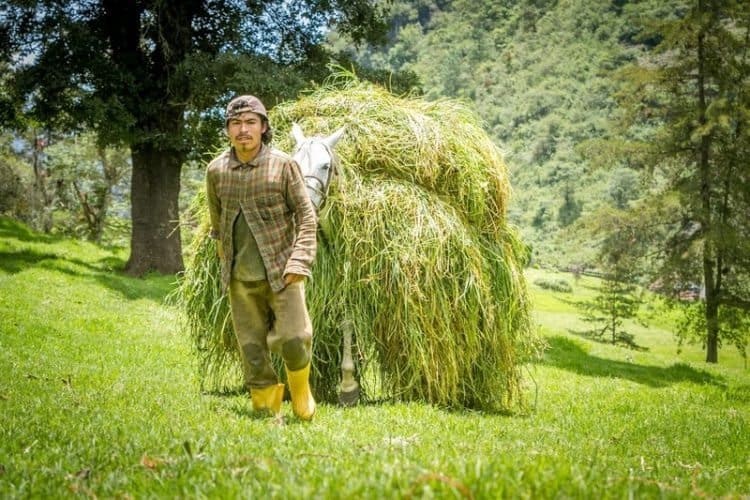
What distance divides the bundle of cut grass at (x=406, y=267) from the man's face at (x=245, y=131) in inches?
49.5

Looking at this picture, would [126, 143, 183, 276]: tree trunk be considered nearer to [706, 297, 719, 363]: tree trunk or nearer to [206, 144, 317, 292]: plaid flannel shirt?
[206, 144, 317, 292]: plaid flannel shirt

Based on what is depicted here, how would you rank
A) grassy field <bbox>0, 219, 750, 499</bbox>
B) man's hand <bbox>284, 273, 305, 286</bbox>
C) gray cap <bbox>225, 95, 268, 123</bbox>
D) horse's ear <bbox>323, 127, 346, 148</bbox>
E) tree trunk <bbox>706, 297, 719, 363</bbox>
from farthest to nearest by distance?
tree trunk <bbox>706, 297, 719, 363</bbox>
horse's ear <bbox>323, 127, 346, 148</bbox>
gray cap <bbox>225, 95, 268, 123</bbox>
man's hand <bbox>284, 273, 305, 286</bbox>
grassy field <bbox>0, 219, 750, 499</bbox>

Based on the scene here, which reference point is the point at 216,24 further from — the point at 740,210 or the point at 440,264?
the point at 740,210

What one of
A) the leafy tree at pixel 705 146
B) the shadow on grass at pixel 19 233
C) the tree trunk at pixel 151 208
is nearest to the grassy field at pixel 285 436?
the tree trunk at pixel 151 208

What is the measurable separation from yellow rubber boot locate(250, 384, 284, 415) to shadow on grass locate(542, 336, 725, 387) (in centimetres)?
1016

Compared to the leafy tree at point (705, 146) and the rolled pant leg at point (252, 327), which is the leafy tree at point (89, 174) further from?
the rolled pant leg at point (252, 327)

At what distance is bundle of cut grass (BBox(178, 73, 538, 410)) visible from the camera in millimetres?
6191

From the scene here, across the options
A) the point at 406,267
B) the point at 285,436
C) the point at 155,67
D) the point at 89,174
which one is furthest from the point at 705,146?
the point at 89,174

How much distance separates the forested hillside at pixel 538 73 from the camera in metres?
76.8

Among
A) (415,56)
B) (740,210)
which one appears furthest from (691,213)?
(415,56)

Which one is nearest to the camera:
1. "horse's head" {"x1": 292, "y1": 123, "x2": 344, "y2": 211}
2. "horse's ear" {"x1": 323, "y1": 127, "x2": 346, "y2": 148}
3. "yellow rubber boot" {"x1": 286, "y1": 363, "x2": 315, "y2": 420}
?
"yellow rubber boot" {"x1": 286, "y1": 363, "x2": 315, "y2": 420}

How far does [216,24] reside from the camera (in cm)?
1842

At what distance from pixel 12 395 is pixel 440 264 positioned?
Result: 405cm

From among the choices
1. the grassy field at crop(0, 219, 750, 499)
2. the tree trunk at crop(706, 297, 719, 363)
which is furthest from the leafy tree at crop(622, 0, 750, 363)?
the grassy field at crop(0, 219, 750, 499)
